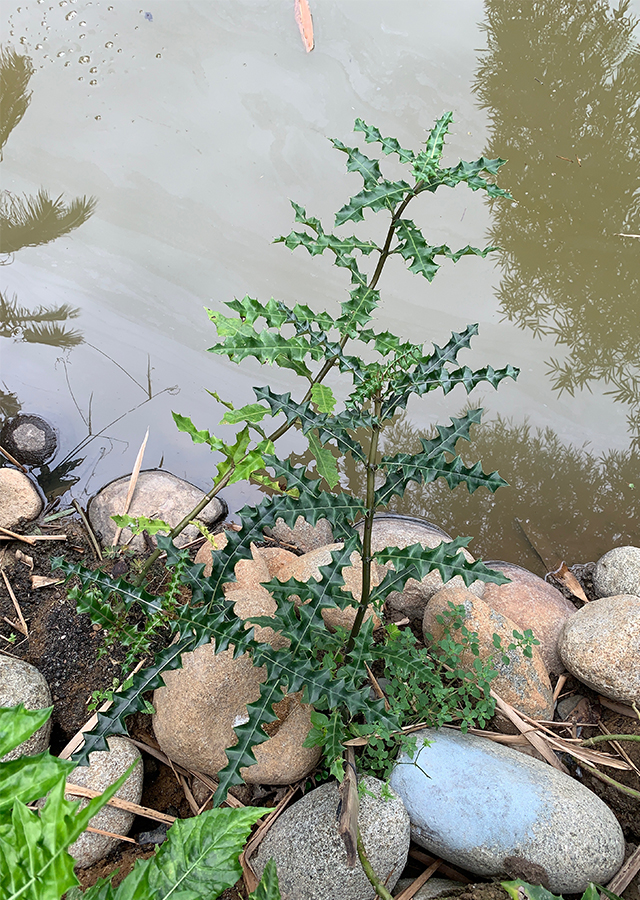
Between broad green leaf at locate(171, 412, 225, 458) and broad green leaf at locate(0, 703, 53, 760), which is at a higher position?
broad green leaf at locate(171, 412, 225, 458)

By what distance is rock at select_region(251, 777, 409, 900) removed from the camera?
5.61 ft

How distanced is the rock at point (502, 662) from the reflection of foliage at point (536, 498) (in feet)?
1.92

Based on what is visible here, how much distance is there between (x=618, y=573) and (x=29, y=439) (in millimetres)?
2845

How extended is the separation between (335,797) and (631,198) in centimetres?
355

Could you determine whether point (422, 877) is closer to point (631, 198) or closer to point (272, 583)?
point (272, 583)

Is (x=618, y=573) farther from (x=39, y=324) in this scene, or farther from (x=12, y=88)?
(x=12, y=88)

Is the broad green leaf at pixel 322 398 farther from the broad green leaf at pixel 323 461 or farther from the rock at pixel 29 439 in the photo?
the rock at pixel 29 439

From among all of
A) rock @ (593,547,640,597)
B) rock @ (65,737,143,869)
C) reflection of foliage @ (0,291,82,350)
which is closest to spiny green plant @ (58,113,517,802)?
rock @ (65,737,143,869)

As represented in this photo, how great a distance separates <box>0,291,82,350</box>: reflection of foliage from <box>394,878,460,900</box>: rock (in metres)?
2.82

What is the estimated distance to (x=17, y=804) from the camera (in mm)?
701

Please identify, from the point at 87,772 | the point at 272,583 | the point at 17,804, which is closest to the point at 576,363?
the point at 272,583

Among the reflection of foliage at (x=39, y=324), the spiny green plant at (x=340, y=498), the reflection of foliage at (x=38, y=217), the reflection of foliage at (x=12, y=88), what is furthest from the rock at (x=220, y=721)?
the reflection of foliage at (x=12, y=88)

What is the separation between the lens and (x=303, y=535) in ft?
8.92

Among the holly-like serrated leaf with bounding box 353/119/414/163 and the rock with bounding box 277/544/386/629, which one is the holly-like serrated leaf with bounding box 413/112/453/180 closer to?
the holly-like serrated leaf with bounding box 353/119/414/163
